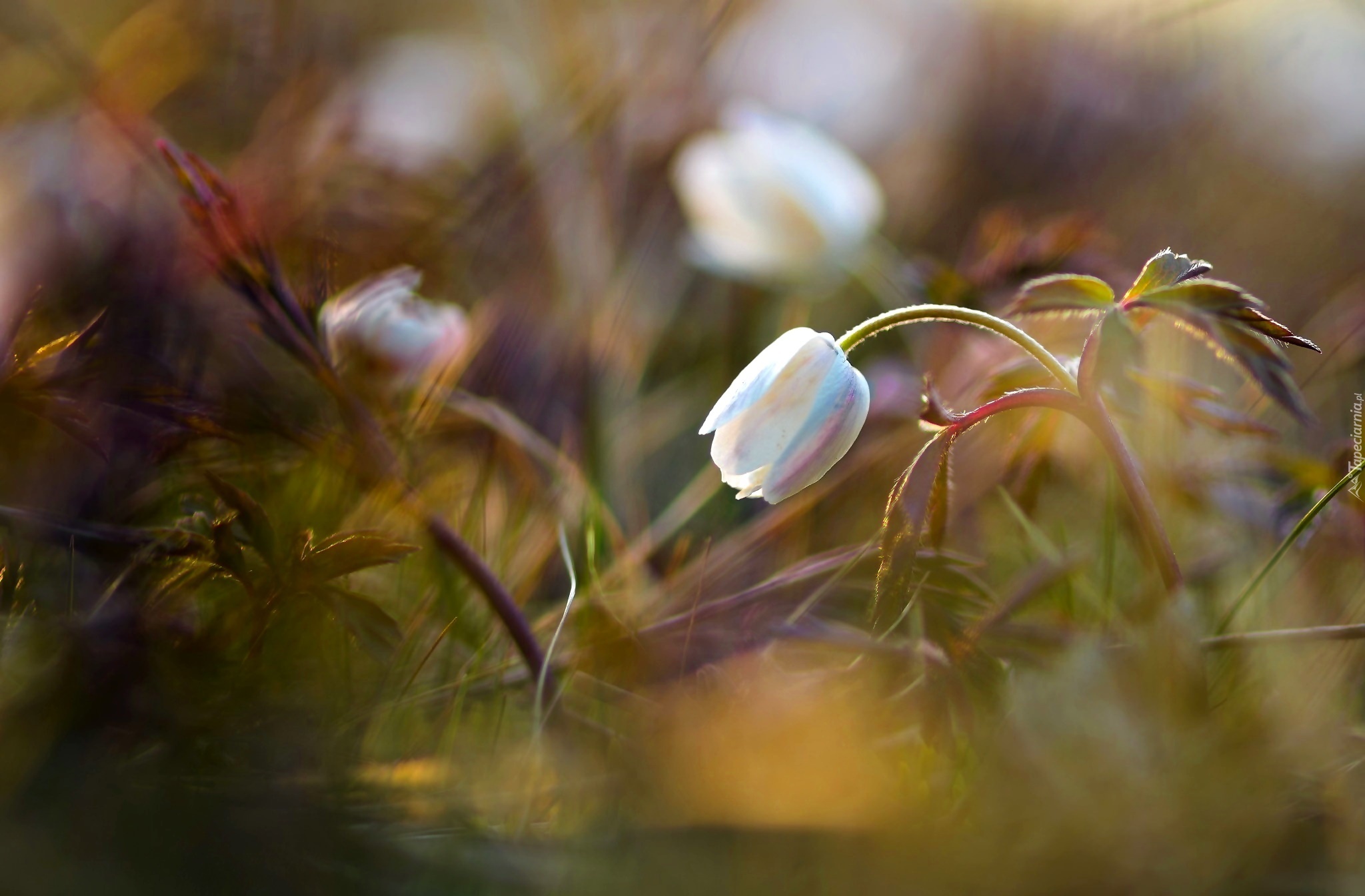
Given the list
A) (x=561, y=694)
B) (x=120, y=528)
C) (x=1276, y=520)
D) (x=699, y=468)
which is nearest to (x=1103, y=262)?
(x=1276, y=520)

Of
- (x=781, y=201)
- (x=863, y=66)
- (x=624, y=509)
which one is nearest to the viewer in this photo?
(x=624, y=509)

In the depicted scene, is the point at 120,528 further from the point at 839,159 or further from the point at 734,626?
the point at 839,159

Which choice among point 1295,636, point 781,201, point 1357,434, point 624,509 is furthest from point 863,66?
point 1295,636

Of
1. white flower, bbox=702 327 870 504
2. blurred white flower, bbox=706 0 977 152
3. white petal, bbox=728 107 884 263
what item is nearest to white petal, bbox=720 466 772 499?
white flower, bbox=702 327 870 504

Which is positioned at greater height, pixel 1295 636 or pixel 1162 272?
pixel 1162 272

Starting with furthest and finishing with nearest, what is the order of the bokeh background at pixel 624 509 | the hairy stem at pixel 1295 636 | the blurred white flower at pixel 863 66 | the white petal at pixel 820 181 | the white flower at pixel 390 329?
1. the blurred white flower at pixel 863 66
2. the white petal at pixel 820 181
3. the white flower at pixel 390 329
4. the hairy stem at pixel 1295 636
5. the bokeh background at pixel 624 509

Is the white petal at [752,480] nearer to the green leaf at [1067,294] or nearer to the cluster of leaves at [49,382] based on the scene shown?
the green leaf at [1067,294]

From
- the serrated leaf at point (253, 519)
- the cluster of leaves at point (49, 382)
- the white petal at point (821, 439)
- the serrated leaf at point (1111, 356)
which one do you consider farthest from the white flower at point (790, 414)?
the cluster of leaves at point (49, 382)

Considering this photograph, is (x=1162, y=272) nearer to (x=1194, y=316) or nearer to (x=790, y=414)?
(x=1194, y=316)
